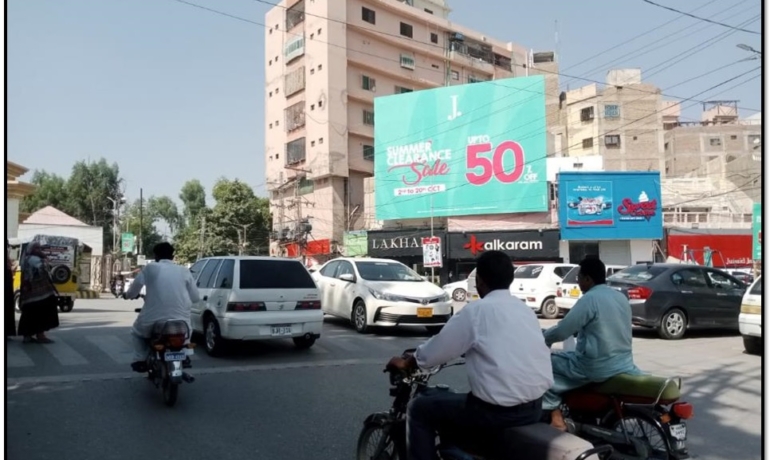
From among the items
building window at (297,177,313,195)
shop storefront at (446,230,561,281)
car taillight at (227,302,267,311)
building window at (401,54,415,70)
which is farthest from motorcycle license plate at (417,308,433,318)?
building window at (401,54,415,70)

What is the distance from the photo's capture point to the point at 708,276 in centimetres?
1360

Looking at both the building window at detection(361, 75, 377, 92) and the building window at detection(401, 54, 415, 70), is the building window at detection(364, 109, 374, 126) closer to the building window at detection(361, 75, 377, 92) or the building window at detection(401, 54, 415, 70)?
the building window at detection(361, 75, 377, 92)

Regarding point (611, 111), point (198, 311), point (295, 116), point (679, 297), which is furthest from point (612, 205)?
point (198, 311)

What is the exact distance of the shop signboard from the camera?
37.3 m

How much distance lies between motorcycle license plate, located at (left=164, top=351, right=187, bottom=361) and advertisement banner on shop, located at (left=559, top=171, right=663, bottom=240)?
3210cm

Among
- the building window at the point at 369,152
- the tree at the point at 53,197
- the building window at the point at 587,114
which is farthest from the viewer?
the building window at the point at 369,152

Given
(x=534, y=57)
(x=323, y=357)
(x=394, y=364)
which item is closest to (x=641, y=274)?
(x=323, y=357)

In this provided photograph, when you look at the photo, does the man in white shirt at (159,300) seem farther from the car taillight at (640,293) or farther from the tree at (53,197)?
the tree at (53,197)

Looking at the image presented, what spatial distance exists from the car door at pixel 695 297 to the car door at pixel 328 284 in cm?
718

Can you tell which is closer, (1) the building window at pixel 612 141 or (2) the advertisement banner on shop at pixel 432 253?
(2) the advertisement banner on shop at pixel 432 253

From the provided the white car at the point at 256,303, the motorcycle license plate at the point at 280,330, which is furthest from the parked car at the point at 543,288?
the motorcycle license plate at the point at 280,330

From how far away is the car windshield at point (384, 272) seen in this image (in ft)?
44.9

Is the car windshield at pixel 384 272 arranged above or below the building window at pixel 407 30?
below

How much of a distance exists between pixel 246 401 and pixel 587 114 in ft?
164
